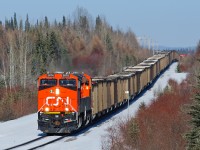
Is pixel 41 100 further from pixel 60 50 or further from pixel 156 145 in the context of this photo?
pixel 60 50

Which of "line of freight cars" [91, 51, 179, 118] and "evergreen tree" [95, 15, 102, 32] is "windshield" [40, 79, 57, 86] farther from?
"evergreen tree" [95, 15, 102, 32]

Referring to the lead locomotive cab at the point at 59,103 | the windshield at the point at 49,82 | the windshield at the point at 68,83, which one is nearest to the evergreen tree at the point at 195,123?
the lead locomotive cab at the point at 59,103

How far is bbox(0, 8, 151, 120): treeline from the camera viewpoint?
48.4 meters

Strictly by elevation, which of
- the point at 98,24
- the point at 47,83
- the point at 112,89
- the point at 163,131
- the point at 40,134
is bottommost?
the point at 40,134

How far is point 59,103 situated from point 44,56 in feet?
162

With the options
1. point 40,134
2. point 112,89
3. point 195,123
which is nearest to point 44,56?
point 112,89

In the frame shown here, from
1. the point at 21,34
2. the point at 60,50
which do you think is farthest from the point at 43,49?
the point at 21,34

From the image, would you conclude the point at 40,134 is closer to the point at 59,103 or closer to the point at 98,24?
the point at 59,103

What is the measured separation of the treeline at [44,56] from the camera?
159 feet

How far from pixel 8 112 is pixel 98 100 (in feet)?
28.8

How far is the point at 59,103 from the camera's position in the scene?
26.6 m

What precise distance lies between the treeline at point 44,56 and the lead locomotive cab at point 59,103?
1172cm

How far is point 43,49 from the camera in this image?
7862 cm

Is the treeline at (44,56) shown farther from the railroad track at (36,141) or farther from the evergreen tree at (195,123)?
the evergreen tree at (195,123)
